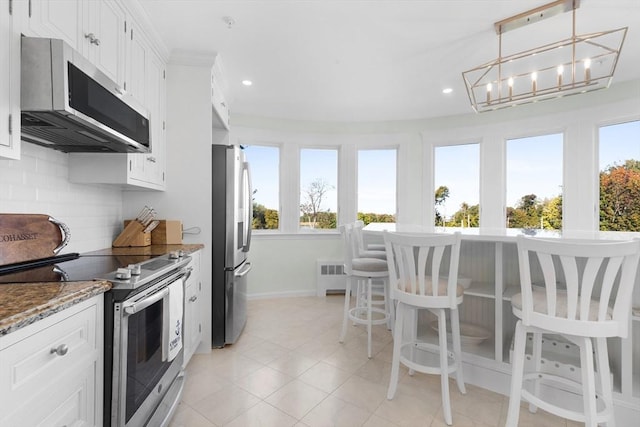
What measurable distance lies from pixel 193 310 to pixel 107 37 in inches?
74.8

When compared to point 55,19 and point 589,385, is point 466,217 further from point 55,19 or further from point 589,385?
point 55,19

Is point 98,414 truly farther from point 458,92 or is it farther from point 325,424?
point 458,92

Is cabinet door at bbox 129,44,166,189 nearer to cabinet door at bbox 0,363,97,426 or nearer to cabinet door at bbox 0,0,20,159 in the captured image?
cabinet door at bbox 0,0,20,159

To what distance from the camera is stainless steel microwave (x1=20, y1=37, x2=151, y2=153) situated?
1.21 meters

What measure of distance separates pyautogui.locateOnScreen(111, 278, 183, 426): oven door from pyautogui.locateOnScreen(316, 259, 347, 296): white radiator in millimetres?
2822

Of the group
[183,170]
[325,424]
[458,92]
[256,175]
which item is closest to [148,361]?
[325,424]

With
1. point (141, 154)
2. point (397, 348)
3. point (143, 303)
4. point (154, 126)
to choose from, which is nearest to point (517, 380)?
point (397, 348)

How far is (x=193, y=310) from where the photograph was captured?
2.39 meters

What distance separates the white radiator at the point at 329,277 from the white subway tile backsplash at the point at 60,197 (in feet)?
8.81

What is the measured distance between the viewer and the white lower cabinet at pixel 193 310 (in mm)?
2217

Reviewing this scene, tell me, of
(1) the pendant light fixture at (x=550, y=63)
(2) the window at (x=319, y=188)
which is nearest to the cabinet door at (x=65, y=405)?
(1) the pendant light fixture at (x=550, y=63)

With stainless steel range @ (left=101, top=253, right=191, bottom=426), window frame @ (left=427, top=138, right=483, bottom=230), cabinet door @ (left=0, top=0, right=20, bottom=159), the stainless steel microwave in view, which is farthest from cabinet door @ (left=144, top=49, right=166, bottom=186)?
window frame @ (left=427, top=138, right=483, bottom=230)

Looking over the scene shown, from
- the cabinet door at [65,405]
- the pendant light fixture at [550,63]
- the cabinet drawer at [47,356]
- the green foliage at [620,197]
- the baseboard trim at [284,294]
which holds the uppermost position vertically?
the pendant light fixture at [550,63]

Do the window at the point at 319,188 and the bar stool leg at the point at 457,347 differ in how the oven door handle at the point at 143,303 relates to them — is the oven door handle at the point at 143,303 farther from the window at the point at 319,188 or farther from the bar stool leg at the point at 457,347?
the window at the point at 319,188
